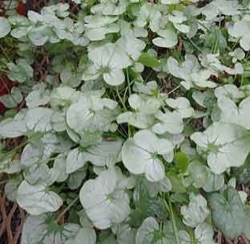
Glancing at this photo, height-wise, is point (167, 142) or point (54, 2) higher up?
point (167, 142)

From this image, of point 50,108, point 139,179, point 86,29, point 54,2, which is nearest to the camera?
point 139,179

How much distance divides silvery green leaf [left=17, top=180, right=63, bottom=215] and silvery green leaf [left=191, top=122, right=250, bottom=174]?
8.5 inches

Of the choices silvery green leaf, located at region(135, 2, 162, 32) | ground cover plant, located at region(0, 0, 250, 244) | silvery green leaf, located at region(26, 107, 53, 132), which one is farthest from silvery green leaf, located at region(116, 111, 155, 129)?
silvery green leaf, located at region(135, 2, 162, 32)

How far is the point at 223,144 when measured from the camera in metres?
0.79

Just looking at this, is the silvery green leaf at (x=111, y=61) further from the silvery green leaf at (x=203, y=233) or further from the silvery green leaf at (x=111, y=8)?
the silvery green leaf at (x=203, y=233)

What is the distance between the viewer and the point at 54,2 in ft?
4.13

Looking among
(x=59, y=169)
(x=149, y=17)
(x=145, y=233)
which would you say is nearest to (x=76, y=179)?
(x=59, y=169)

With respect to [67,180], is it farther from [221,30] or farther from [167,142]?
[221,30]

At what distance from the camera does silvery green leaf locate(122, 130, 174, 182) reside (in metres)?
0.74

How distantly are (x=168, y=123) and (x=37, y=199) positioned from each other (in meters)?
0.21

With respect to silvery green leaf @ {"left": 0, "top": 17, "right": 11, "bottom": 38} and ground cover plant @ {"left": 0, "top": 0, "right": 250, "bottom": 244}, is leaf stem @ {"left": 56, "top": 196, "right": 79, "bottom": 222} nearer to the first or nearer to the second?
ground cover plant @ {"left": 0, "top": 0, "right": 250, "bottom": 244}

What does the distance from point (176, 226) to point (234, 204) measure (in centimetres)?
9

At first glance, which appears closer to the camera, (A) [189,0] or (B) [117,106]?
(B) [117,106]

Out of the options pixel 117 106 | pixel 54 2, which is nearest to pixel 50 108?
pixel 117 106
